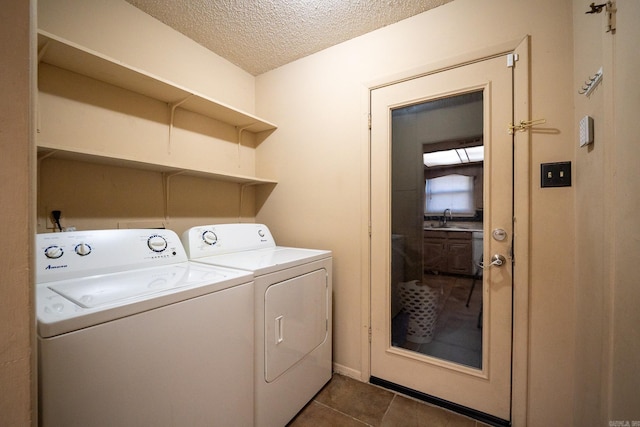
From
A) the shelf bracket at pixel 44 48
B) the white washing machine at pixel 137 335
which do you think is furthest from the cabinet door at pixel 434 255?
the shelf bracket at pixel 44 48

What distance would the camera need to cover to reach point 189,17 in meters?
1.67

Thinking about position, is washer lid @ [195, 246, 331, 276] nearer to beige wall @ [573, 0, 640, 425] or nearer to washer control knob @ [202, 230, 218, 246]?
washer control knob @ [202, 230, 218, 246]

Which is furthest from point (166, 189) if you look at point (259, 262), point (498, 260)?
point (498, 260)

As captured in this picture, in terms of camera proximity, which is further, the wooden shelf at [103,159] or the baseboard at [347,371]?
the baseboard at [347,371]

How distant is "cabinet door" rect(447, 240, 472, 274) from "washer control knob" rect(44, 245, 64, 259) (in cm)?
198

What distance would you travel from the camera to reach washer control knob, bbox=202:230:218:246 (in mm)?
1598

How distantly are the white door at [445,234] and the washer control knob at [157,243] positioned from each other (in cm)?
130

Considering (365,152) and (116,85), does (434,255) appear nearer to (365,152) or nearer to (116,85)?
(365,152)

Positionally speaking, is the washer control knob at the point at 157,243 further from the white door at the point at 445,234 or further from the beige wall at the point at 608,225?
the beige wall at the point at 608,225

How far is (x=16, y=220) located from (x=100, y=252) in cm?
81

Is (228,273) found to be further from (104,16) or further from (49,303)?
(104,16)

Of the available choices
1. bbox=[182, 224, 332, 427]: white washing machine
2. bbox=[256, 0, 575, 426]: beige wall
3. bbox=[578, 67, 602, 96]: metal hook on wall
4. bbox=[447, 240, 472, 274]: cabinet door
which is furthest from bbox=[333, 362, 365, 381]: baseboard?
bbox=[578, 67, 602, 96]: metal hook on wall

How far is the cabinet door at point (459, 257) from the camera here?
5.08ft

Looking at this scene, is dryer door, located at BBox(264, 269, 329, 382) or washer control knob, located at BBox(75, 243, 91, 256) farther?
dryer door, located at BBox(264, 269, 329, 382)
